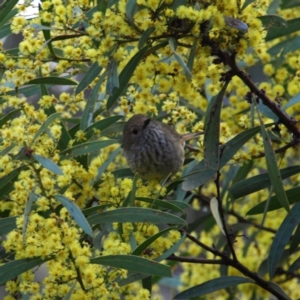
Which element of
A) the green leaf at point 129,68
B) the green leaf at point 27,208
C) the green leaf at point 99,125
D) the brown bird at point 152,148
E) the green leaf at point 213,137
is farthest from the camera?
the brown bird at point 152,148

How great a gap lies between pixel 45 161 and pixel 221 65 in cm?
71

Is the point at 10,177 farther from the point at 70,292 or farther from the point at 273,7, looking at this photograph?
the point at 273,7

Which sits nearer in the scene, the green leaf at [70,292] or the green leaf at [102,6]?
the green leaf at [70,292]

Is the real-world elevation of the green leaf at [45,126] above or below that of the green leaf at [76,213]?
above

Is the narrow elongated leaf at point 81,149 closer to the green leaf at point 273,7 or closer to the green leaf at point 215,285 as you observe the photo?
the green leaf at point 215,285

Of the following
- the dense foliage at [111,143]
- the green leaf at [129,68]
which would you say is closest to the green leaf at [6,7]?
the dense foliage at [111,143]

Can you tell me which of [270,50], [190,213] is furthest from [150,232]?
[190,213]

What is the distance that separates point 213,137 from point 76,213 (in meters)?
0.62

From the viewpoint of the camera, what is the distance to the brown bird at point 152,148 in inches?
114

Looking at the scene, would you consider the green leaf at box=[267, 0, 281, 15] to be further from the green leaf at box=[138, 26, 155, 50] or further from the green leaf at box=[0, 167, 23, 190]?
the green leaf at box=[0, 167, 23, 190]

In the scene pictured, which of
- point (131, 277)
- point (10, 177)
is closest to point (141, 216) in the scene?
point (131, 277)

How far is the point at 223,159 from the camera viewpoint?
8.44ft

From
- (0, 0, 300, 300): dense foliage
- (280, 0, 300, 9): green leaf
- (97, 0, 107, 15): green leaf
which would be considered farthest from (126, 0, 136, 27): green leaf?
(280, 0, 300, 9): green leaf

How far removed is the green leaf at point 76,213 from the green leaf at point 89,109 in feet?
1.73
